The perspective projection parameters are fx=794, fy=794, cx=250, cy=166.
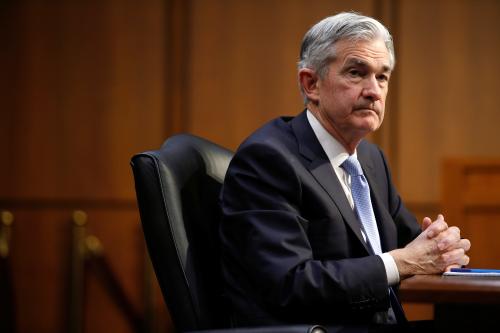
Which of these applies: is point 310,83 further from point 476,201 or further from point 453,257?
point 476,201

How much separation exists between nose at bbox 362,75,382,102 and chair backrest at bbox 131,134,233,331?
0.53 meters

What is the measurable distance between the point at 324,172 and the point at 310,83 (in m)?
0.31

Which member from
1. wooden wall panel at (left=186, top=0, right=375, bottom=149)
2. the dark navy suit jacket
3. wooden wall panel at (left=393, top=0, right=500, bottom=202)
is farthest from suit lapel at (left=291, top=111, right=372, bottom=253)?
wooden wall panel at (left=393, top=0, right=500, bottom=202)

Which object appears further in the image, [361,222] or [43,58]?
[43,58]

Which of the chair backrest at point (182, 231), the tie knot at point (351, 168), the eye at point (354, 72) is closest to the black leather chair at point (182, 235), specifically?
the chair backrest at point (182, 231)

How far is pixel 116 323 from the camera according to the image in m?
4.64

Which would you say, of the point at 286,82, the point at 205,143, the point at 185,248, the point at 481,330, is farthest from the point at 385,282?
the point at 286,82

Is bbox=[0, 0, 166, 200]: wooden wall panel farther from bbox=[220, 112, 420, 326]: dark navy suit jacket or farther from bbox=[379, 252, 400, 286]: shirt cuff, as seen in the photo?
bbox=[379, 252, 400, 286]: shirt cuff

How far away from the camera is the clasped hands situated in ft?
6.64

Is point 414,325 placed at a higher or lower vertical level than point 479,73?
lower

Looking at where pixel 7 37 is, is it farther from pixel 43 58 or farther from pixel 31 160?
pixel 31 160

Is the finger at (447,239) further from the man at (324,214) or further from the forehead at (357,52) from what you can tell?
the forehead at (357,52)

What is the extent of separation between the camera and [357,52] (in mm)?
2252

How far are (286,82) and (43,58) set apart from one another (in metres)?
1.44
